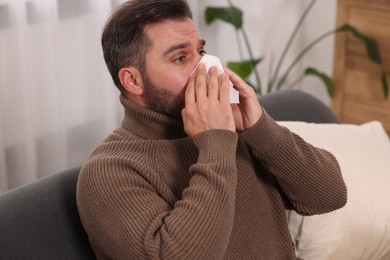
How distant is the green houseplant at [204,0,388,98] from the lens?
3117 mm

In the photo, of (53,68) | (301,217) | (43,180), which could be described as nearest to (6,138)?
(53,68)

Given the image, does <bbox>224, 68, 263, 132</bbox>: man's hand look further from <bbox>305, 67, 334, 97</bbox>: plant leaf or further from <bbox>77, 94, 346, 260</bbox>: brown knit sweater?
<bbox>305, 67, 334, 97</bbox>: plant leaf

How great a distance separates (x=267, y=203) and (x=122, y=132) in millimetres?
375

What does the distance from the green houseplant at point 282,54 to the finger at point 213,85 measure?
1636mm

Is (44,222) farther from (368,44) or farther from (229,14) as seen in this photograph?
(368,44)

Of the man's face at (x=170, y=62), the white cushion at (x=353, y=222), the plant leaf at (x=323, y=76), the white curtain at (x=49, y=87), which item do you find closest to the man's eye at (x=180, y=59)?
the man's face at (x=170, y=62)

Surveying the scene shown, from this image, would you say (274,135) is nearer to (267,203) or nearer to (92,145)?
(267,203)

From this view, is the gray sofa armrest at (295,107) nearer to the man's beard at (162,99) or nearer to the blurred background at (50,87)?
the man's beard at (162,99)

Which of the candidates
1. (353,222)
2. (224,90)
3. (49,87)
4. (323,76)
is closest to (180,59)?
(224,90)

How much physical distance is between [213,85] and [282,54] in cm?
221

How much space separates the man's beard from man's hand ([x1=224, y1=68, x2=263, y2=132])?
0.43 ft

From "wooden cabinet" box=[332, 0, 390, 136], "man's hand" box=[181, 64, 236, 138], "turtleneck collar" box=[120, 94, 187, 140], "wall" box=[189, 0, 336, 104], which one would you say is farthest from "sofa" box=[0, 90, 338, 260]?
"wooden cabinet" box=[332, 0, 390, 136]

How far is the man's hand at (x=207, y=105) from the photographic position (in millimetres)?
1380

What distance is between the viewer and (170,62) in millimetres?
1467
